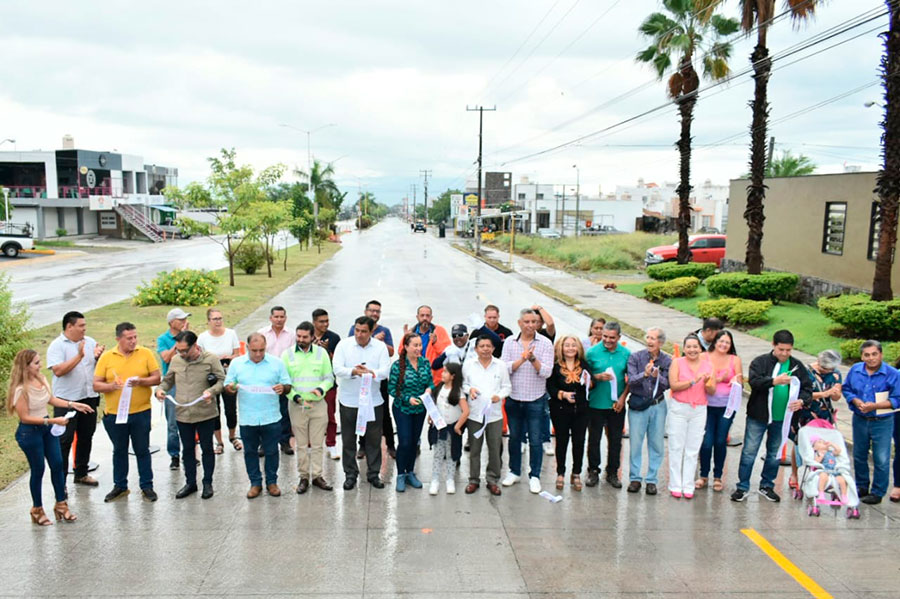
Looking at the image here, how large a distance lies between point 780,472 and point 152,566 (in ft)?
21.5

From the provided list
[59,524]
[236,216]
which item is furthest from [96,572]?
[236,216]

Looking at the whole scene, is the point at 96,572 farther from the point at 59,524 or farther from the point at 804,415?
the point at 804,415

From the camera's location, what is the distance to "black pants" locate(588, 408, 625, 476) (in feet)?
24.0

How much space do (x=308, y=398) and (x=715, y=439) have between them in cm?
420

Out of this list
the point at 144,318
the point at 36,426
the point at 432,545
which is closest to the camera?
the point at 432,545

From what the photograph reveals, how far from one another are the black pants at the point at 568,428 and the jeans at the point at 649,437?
50 centimetres

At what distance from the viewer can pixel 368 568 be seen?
223 inches

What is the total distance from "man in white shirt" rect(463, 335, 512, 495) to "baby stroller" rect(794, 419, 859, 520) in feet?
9.81

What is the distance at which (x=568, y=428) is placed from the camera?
295 inches

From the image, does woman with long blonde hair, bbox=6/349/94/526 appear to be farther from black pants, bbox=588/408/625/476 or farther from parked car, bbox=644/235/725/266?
parked car, bbox=644/235/725/266

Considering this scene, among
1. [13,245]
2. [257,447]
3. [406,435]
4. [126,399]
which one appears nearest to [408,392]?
[406,435]

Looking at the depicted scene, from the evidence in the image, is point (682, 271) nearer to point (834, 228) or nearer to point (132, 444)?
point (834, 228)

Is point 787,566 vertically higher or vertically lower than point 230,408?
lower

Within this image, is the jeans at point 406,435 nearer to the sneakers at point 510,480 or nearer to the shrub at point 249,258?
the sneakers at point 510,480
